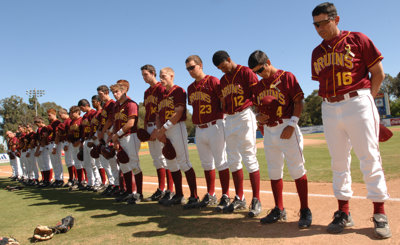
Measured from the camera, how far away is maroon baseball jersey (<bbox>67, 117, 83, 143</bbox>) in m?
7.48

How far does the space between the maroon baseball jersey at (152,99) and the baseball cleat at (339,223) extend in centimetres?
348

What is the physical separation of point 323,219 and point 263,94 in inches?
64.0

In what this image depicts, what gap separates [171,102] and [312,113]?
2562 inches

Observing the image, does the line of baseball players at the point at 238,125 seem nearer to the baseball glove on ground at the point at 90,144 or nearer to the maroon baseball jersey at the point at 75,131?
the baseball glove on ground at the point at 90,144

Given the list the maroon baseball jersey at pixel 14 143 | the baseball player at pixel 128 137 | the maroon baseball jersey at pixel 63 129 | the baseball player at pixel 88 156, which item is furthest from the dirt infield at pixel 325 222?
the maroon baseball jersey at pixel 14 143

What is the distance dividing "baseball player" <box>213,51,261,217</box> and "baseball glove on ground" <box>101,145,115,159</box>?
284 centimetres

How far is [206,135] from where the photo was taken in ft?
14.0

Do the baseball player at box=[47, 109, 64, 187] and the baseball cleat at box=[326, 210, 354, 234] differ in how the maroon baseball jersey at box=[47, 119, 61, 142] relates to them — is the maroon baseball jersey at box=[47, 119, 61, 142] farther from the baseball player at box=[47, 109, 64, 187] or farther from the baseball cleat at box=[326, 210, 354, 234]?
the baseball cleat at box=[326, 210, 354, 234]

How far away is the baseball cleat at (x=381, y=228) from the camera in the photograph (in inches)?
98.3

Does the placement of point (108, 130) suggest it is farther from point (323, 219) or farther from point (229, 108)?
point (323, 219)

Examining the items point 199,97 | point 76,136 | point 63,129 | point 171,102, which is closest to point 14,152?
point 63,129

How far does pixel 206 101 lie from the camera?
4.27m

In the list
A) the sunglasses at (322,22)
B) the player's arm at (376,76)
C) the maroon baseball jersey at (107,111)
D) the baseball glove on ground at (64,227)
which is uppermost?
the sunglasses at (322,22)

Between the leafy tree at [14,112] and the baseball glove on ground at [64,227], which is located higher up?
the leafy tree at [14,112]
